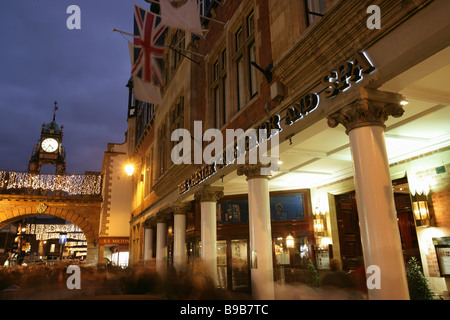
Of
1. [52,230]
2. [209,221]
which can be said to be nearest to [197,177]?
[209,221]

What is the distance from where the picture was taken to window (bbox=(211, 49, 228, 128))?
11.3 meters

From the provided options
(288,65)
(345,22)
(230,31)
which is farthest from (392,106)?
(230,31)

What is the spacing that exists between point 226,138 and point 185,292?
616 centimetres

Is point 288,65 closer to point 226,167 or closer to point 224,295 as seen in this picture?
point 226,167

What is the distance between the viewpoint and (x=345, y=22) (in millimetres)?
5410

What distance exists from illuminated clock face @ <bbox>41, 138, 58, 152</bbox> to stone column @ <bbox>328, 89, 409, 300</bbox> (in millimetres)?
49379

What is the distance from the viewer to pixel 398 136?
7730 millimetres

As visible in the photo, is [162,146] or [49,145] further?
Result: [49,145]

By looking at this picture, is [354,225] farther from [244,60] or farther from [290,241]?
[244,60]

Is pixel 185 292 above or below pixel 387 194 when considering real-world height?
below

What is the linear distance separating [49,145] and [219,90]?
43471 mm

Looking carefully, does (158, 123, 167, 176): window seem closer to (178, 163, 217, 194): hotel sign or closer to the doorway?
(178, 163, 217, 194): hotel sign
